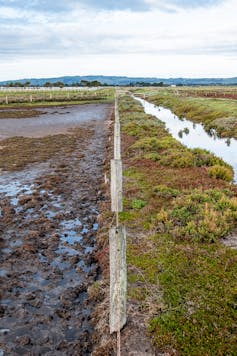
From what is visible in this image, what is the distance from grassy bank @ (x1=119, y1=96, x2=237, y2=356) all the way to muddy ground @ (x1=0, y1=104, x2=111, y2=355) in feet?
3.81

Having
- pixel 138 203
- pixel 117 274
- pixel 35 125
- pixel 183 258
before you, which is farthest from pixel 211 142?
pixel 117 274

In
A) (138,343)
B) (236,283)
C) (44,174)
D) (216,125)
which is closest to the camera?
(138,343)

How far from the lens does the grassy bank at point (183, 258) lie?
5.52 meters

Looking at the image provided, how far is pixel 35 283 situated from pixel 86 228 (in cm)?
306

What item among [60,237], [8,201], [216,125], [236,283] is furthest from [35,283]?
[216,125]

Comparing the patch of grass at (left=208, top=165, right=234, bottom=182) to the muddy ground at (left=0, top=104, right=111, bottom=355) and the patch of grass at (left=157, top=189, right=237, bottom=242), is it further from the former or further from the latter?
the muddy ground at (left=0, top=104, right=111, bottom=355)

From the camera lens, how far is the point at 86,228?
10406mm

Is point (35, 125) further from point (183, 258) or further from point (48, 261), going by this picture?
point (183, 258)

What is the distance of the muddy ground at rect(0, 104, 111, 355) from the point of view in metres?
5.96

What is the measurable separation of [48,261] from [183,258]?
10.7 ft

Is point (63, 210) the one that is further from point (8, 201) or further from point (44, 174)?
point (44, 174)

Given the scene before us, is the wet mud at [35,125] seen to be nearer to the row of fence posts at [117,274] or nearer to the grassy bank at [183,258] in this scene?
the grassy bank at [183,258]

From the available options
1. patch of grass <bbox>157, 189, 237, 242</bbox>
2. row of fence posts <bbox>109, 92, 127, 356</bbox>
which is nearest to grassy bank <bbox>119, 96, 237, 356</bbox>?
patch of grass <bbox>157, 189, 237, 242</bbox>

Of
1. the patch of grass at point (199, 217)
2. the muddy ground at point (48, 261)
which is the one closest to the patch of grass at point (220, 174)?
the patch of grass at point (199, 217)
